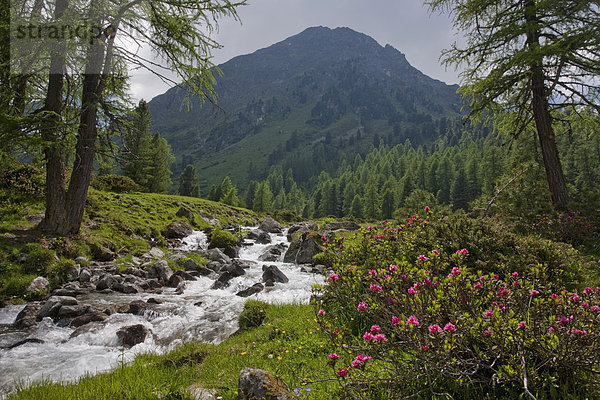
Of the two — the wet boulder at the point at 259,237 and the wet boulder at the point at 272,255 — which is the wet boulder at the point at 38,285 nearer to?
the wet boulder at the point at 272,255

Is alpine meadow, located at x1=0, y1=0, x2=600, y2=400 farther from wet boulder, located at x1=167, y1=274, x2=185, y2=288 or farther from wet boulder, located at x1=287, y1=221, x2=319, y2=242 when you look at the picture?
wet boulder, located at x1=287, y1=221, x2=319, y2=242

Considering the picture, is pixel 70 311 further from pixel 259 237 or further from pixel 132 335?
pixel 259 237

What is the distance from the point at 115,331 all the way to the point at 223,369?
4.11 metres

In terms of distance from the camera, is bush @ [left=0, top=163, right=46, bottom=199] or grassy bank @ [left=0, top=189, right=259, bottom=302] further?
bush @ [left=0, top=163, right=46, bottom=199]

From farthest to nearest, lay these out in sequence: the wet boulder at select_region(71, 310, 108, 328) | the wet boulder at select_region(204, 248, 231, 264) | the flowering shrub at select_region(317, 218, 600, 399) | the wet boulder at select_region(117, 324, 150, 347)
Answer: the wet boulder at select_region(204, 248, 231, 264) < the wet boulder at select_region(71, 310, 108, 328) < the wet boulder at select_region(117, 324, 150, 347) < the flowering shrub at select_region(317, 218, 600, 399)

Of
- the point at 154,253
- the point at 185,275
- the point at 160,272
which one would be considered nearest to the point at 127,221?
the point at 154,253

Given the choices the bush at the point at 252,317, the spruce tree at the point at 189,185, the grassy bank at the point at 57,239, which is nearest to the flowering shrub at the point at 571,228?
the bush at the point at 252,317

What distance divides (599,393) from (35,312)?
36.3ft

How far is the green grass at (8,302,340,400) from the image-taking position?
11.0 feet

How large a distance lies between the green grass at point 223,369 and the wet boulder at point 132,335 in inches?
68.5

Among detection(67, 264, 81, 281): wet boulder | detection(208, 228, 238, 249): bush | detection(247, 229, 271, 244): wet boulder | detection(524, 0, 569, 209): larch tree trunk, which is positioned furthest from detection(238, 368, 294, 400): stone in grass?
detection(247, 229, 271, 244): wet boulder

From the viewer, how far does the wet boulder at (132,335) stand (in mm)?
6230

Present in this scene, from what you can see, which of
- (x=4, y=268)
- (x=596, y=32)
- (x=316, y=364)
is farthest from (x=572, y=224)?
(x=4, y=268)

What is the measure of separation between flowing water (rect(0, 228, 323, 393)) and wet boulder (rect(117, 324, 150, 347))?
0.12m
